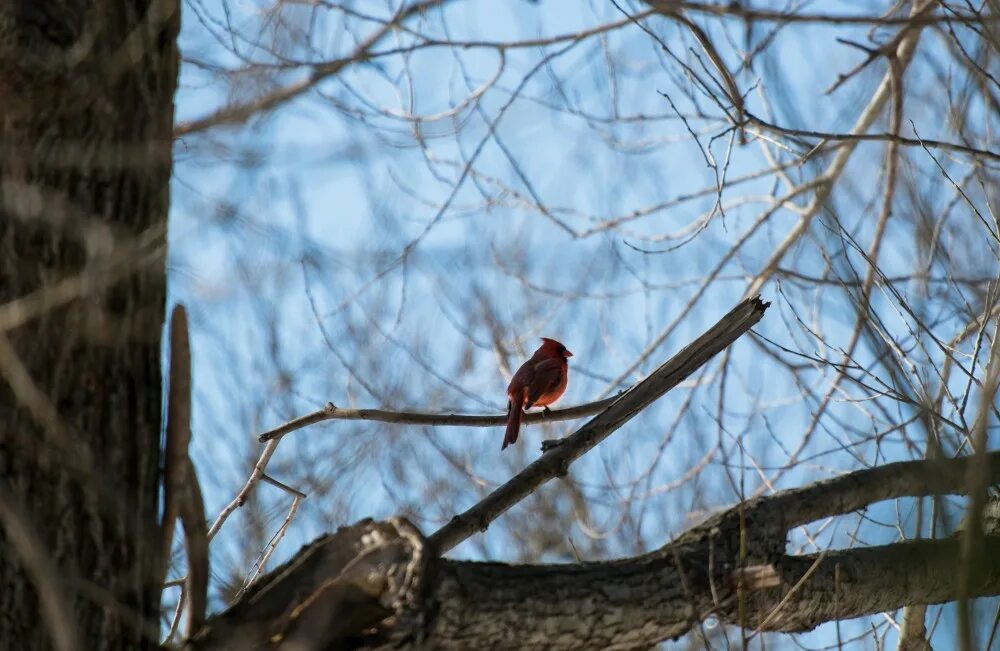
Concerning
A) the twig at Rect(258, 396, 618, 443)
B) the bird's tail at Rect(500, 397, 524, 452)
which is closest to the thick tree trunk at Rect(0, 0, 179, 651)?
the twig at Rect(258, 396, 618, 443)

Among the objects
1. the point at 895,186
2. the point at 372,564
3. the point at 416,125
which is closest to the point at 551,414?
the point at 416,125

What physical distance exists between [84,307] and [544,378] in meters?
3.58

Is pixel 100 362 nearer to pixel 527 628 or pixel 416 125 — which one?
pixel 527 628

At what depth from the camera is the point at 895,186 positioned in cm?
514

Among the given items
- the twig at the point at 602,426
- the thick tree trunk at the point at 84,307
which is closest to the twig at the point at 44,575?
the thick tree trunk at the point at 84,307

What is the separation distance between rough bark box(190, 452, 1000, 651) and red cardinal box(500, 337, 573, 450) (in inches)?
102

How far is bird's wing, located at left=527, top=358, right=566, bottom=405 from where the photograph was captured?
554 cm

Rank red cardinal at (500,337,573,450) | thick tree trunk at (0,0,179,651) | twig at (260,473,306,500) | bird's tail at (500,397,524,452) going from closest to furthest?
thick tree trunk at (0,0,179,651) → twig at (260,473,306,500) → bird's tail at (500,397,524,452) → red cardinal at (500,337,573,450)

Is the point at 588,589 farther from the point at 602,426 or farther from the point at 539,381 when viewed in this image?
the point at 539,381

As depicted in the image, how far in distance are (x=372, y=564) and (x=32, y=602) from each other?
25.0 inches

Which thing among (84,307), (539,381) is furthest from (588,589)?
(539,381)

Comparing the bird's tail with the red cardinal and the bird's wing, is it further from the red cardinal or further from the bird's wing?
the bird's wing

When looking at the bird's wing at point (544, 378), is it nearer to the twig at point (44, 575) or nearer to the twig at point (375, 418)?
the twig at point (375, 418)

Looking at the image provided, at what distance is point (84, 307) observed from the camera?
7.42ft
